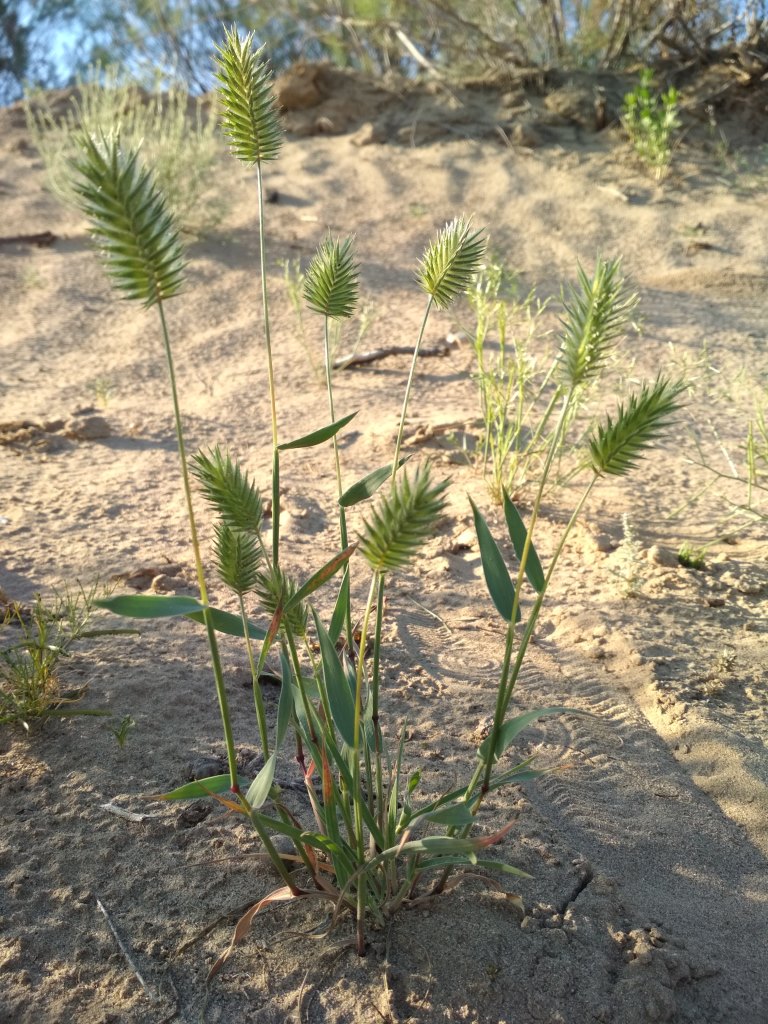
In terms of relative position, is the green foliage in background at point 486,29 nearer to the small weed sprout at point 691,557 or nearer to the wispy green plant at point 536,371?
the wispy green plant at point 536,371

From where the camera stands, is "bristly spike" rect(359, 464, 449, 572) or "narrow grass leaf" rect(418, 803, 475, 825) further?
"narrow grass leaf" rect(418, 803, 475, 825)

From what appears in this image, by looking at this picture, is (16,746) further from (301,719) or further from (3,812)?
(301,719)

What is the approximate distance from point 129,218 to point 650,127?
6.63 m

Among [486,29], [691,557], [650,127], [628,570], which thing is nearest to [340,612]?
[628,570]

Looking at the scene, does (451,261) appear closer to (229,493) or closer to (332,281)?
(332,281)

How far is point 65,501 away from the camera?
3.29 meters

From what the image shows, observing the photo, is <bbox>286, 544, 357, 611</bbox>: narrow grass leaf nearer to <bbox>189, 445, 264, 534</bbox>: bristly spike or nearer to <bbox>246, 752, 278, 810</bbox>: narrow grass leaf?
<bbox>189, 445, 264, 534</bbox>: bristly spike

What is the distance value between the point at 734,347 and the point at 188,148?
12.7 feet

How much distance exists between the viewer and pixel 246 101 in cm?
124

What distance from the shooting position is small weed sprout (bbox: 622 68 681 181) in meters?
6.52

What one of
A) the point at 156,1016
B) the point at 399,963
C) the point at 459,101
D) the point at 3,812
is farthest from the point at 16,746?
the point at 459,101

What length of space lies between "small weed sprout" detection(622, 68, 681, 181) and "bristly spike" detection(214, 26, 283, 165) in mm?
5928

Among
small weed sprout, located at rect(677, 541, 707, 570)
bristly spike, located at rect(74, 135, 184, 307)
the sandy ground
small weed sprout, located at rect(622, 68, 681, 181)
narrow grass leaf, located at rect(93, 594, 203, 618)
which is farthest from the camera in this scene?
small weed sprout, located at rect(622, 68, 681, 181)

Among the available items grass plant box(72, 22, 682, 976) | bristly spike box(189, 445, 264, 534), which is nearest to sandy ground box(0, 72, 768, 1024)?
grass plant box(72, 22, 682, 976)
